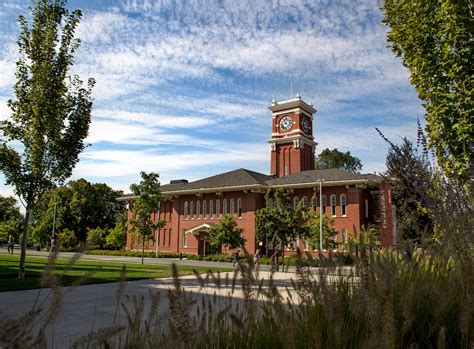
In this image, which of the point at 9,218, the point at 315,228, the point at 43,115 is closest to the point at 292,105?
the point at 315,228

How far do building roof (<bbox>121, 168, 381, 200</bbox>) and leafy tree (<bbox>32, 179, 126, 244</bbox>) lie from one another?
15.5 meters

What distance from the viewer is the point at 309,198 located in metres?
42.4

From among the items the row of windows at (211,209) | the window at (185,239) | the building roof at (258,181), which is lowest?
the window at (185,239)

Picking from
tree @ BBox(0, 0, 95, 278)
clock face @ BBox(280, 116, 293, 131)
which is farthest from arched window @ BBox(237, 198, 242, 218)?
tree @ BBox(0, 0, 95, 278)

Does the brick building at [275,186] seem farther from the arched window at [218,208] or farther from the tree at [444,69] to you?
the tree at [444,69]

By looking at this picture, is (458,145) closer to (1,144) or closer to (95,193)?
(1,144)

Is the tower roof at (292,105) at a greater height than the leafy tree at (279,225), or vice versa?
the tower roof at (292,105)

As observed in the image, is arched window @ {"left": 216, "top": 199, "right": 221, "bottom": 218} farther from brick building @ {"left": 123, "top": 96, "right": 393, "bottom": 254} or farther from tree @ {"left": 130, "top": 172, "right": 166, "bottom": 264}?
tree @ {"left": 130, "top": 172, "right": 166, "bottom": 264}

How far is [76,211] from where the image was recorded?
60000 mm

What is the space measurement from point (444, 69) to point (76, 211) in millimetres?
59616

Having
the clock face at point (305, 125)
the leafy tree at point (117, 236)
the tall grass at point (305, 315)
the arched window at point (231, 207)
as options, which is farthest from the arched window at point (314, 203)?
the tall grass at point (305, 315)

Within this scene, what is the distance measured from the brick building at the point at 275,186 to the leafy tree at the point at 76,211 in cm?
951

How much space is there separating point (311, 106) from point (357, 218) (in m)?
24.1

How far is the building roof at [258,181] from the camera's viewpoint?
39.6 m
